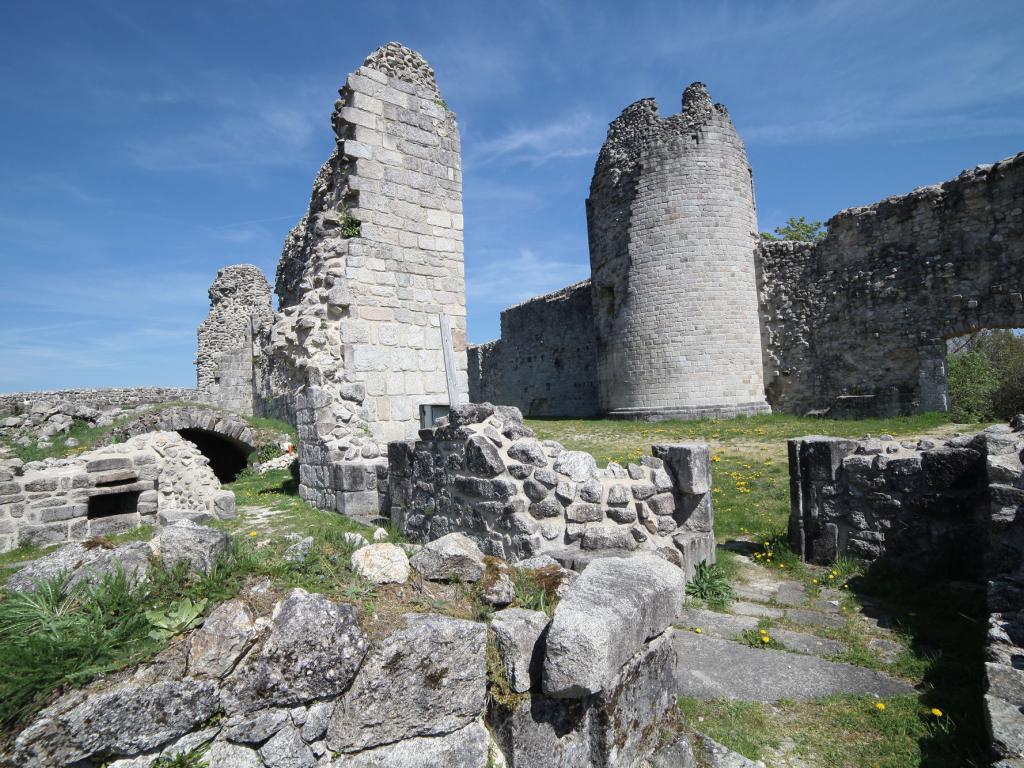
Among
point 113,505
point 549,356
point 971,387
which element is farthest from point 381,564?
point 549,356

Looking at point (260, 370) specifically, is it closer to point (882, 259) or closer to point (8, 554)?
point (8, 554)

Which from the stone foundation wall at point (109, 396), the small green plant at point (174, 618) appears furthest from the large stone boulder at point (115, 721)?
the stone foundation wall at point (109, 396)

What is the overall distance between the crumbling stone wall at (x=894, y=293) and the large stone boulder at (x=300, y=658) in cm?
1665

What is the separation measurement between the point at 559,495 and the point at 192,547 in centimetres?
293

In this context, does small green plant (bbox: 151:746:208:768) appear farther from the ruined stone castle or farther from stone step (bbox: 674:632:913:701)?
the ruined stone castle

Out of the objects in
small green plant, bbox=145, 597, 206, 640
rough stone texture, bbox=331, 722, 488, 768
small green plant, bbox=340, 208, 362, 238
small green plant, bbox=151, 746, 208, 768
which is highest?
small green plant, bbox=340, 208, 362, 238

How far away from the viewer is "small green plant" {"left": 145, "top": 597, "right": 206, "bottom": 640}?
1907 mm

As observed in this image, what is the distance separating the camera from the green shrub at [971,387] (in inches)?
544

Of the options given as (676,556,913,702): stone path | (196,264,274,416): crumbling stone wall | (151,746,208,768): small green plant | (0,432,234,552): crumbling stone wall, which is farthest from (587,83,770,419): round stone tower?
(151,746,208,768): small green plant

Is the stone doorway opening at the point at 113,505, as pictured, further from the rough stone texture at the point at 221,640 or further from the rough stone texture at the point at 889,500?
the rough stone texture at the point at 889,500

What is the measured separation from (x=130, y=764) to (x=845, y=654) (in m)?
4.19

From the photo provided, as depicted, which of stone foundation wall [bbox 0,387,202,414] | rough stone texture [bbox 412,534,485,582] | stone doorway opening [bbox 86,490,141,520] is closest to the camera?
rough stone texture [bbox 412,534,485,582]

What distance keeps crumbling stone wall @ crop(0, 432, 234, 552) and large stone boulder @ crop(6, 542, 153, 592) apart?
468 centimetres

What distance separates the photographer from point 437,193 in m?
9.23
